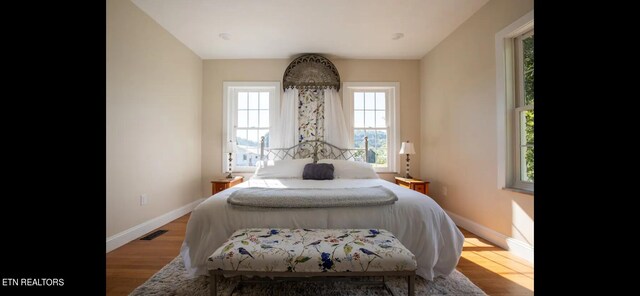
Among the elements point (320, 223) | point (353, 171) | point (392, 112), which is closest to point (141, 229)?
point (320, 223)

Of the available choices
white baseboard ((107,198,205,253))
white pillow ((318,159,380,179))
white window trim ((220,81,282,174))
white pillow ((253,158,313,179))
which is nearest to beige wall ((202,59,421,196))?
white window trim ((220,81,282,174))

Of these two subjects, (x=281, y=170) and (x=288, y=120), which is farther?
(x=288, y=120)

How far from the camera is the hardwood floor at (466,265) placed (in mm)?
1853

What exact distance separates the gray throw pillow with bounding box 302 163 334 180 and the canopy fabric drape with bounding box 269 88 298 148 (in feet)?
2.82

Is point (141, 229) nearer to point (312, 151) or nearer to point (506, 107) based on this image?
point (312, 151)

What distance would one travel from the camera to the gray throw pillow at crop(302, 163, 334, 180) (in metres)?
3.23

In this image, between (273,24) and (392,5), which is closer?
(392,5)

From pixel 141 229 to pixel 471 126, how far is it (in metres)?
3.78

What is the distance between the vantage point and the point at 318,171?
3270 mm
